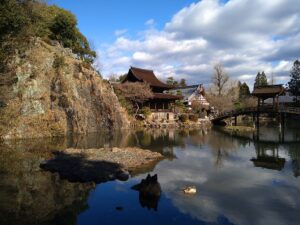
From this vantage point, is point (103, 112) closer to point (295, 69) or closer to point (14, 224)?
point (14, 224)

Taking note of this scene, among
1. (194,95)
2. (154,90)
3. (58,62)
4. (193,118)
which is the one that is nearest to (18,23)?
(58,62)

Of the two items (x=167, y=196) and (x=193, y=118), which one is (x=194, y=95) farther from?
(x=167, y=196)

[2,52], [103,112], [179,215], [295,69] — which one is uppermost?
[295,69]

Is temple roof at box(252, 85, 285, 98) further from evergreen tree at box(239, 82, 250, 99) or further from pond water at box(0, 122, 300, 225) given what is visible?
evergreen tree at box(239, 82, 250, 99)

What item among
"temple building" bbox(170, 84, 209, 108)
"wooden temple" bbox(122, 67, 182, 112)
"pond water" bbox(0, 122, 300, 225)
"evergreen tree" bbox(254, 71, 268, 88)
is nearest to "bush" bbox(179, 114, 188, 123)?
"wooden temple" bbox(122, 67, 182, 112)

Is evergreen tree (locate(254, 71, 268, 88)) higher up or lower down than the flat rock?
higher up

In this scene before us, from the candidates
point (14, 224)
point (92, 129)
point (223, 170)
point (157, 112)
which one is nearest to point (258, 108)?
point (157, 112)

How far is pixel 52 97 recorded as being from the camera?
37.9 meters

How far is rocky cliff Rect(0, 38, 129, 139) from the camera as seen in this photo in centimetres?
Result: 3297

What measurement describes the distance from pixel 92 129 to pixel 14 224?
3138 cm

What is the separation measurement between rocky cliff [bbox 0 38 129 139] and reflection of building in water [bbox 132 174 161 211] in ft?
66.0

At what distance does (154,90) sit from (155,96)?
497cm

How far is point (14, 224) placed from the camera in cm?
1073

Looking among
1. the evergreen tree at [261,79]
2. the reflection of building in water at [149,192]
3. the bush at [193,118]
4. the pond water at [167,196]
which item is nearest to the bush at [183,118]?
the bush at [193,118]
